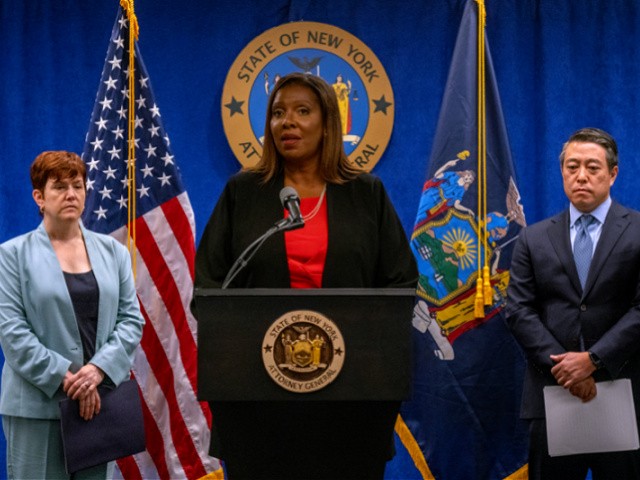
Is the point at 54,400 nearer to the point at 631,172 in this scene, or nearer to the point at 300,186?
the point at 300,186

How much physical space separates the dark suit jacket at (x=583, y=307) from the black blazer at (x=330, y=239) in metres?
1.32

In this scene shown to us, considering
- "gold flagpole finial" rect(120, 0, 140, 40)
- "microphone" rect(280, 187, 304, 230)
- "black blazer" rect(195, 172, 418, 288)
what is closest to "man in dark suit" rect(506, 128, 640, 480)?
"black blazer" rect(195, 172, 418, 288)

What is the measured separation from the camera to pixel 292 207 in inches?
78.0

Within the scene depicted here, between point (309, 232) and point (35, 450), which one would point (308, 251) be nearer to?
point (309, 232)

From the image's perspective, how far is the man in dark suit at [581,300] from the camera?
10.8ft

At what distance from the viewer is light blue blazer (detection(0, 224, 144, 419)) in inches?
125

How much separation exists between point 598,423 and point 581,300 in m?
0.44

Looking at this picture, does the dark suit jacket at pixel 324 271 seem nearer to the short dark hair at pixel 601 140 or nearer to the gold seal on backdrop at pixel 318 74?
the short dark hair at pixel 601 140

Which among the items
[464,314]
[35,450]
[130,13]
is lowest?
[35,450]

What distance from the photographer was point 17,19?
14.9 ft

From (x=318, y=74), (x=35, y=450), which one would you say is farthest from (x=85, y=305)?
(x=318, y=74)

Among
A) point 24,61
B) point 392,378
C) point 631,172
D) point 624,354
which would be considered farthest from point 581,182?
point 24,61

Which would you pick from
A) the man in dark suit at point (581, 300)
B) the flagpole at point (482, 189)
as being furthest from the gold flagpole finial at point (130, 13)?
the man in dark suit at point (581, 300)

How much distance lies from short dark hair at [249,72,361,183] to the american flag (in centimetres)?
187
